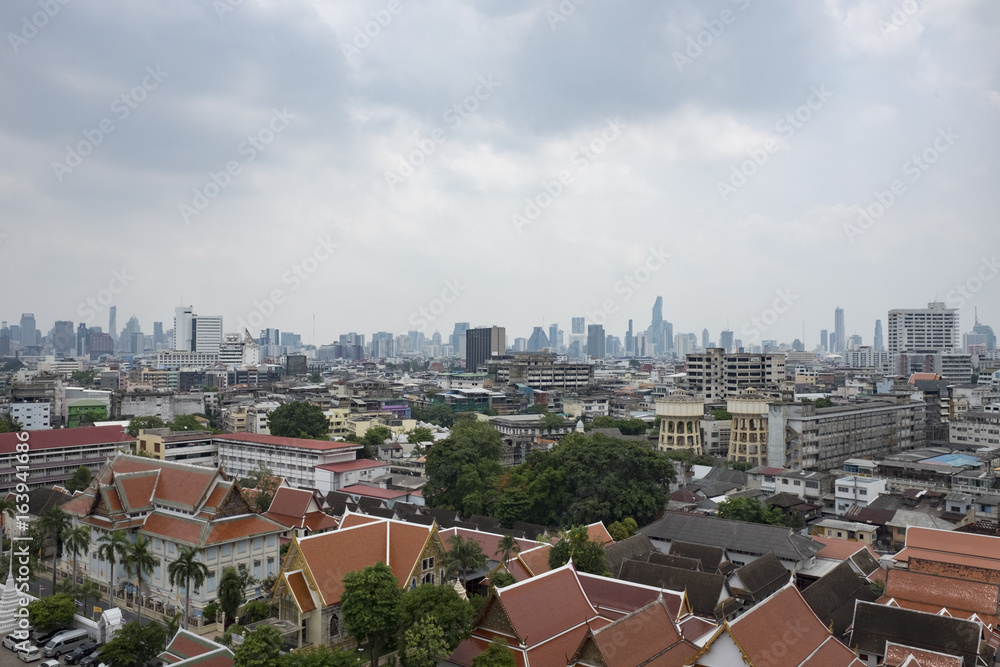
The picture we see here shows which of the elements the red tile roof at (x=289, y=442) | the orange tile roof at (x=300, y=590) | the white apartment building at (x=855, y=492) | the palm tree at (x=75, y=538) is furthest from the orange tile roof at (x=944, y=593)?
the red tile roof at (x=289, y=442)

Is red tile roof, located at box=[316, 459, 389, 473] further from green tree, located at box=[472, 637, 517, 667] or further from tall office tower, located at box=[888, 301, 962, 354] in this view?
tall office tower, located at box=[888, 301, 962, 354]

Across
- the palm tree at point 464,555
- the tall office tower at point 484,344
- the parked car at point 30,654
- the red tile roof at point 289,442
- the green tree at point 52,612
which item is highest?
the tall office tower at point 484,344

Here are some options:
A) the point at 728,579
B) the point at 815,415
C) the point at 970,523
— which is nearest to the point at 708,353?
the point at 815,415

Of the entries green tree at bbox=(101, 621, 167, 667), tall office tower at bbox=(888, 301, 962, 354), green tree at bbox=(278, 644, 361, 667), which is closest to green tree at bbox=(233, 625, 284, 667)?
green tree at bbox=(278, 644, 361, 667)

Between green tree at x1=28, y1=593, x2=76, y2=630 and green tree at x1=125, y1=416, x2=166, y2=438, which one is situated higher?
green tree at x1=125, y1=416, x2=166, y2=438

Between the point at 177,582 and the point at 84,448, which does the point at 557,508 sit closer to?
the point at 177,582

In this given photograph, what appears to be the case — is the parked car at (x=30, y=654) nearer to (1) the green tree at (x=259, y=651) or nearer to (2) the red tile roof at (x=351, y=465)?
(1) the green tree at (x=259, y=651)
